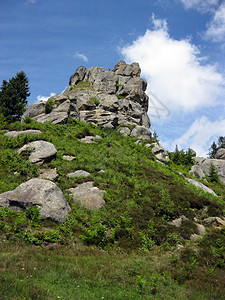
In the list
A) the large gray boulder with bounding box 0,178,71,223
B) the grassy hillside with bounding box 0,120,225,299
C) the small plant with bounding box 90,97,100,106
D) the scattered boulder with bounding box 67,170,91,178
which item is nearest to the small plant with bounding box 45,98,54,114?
the small plant with bounding box 90,97,100,106

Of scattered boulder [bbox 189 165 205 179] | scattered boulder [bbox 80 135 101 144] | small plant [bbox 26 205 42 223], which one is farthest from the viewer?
scattered boulder [bbox 189 165 205 179]

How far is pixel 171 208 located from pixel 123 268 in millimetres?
7642

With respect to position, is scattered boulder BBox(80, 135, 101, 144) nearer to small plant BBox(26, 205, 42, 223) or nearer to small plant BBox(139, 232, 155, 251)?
small plant BBox(26, 205, 42, 223)

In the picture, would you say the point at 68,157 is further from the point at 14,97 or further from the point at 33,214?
the point at 14,97

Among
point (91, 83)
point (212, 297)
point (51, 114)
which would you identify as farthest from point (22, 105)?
point (212, 297)

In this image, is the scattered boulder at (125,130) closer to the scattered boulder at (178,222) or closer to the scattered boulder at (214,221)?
the scattered boulder at (214,221)

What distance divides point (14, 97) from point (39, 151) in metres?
28.1

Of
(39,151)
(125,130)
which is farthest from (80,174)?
(125,130)

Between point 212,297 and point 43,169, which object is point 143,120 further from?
point 212,297

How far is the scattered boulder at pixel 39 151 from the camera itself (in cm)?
1770

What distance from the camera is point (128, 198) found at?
16.1m

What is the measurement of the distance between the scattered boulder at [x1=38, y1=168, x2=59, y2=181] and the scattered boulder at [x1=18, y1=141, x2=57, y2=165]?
43.4 inches

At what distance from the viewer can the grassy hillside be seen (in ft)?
21.6

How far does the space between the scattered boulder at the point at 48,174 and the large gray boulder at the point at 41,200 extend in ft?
10.8
